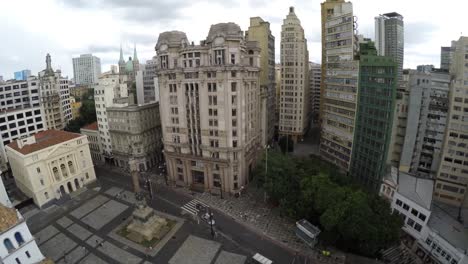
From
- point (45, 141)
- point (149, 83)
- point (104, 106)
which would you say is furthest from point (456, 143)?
point (149, 83)

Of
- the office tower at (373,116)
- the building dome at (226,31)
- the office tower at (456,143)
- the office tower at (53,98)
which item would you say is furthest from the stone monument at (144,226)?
the office tower at (53,98)

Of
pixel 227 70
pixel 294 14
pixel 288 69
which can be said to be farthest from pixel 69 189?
pixel 294 14

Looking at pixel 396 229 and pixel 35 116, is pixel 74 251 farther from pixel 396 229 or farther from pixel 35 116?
pixel 35 116

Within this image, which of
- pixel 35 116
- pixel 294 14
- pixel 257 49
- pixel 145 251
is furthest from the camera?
pixel 294 14

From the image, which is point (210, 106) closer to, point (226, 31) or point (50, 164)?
point (226, 31)

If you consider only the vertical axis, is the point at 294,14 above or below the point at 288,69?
above

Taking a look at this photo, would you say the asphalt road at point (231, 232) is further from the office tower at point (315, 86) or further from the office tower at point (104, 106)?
the office tower at point (315, 86)
